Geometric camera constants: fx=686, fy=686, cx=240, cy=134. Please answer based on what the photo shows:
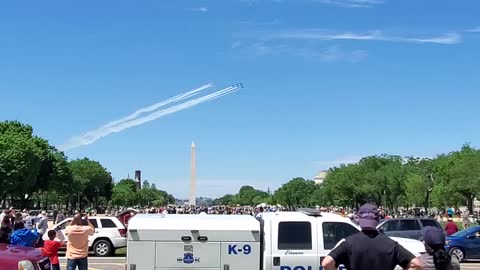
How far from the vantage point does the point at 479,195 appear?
7894 centimetres

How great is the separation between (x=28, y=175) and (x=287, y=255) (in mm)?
73256

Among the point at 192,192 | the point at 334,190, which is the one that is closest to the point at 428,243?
the point at 192,192

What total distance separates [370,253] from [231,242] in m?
6.66

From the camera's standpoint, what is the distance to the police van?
11.8 m

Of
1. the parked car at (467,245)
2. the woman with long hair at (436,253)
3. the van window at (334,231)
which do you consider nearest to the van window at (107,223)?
the parked car at (467,245)

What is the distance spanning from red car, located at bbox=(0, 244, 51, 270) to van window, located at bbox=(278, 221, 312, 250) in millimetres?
4076

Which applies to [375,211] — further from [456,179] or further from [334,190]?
[334,190]

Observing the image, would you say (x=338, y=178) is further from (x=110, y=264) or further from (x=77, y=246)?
(x=77, y=246)

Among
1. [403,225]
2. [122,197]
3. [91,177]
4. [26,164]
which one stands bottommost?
[403,225]

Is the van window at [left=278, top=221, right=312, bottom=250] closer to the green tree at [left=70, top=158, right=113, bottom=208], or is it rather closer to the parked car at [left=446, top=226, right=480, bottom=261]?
the parked car at [left=446, top=226, right=480, bottom=261]

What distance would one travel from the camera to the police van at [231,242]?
1184cm

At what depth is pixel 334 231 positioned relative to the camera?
12367 millimetres

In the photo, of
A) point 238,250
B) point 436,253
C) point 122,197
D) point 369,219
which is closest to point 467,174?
point 238,250

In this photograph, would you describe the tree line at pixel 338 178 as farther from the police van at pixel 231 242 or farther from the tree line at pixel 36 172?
the police van at pixel 231 242
